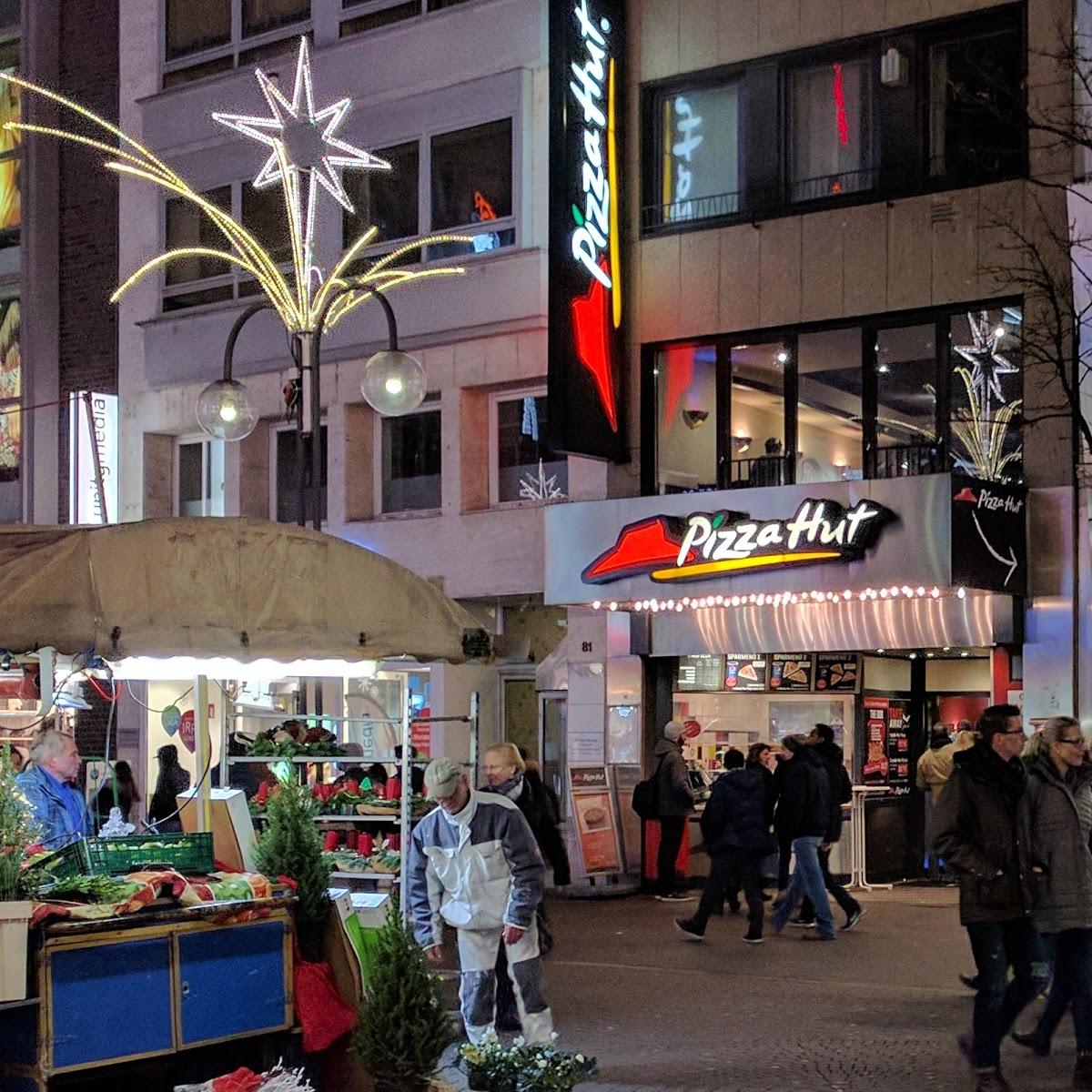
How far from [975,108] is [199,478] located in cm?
1248

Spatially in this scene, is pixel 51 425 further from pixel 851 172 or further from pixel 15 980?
pixel 15 980

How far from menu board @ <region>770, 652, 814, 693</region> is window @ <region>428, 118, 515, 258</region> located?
6.14 meters

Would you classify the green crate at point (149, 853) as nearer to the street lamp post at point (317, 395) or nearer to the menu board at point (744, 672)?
the street lamp post at point (317, 395)

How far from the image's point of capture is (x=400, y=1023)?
855cm

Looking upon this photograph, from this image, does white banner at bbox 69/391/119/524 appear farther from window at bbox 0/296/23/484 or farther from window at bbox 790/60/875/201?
window at bbox 790/60/875/201

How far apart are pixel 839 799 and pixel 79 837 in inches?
378

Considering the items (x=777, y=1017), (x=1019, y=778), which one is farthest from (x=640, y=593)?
(x=1019, y=778)

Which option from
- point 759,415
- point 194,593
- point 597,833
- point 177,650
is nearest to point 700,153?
point 759,415

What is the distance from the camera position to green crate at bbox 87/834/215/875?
906 centimetres

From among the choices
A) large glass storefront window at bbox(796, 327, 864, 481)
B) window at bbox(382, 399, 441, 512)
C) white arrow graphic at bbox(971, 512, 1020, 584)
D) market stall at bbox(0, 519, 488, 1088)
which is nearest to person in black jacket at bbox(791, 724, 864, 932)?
white arrow graphic at bbox(971, 512, 1020, 584)

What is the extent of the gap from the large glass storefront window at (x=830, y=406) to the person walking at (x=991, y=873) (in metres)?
10.6

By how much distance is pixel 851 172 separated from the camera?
2097 cm

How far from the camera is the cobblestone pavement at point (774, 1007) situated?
1065cm

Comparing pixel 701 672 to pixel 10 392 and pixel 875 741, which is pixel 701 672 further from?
pixel 10 392
